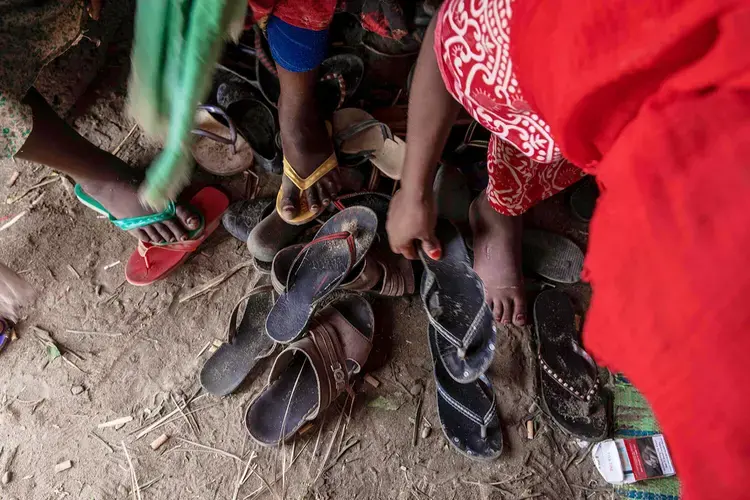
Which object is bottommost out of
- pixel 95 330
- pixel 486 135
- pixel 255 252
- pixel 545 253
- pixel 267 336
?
pixel 95 330

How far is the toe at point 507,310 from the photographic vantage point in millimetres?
1158

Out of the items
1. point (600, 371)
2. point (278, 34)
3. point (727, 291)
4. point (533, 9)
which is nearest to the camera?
point (727, 291)

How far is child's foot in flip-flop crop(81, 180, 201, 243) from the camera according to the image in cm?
119

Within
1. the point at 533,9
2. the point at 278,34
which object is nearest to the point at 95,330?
the point at 278,34

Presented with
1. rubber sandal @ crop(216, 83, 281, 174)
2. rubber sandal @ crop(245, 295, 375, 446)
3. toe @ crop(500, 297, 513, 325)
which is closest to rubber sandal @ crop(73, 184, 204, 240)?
rubber sandal @ crop(216, 83, 281, 174)

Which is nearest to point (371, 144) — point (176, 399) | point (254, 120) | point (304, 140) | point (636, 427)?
point (304, 140)

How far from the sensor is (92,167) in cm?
114

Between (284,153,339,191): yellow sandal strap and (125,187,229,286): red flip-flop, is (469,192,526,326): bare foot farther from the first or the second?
(125,187,229,286): red flip-flop

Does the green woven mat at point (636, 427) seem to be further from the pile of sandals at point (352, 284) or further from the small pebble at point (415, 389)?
the small pebble at point (415, 389)

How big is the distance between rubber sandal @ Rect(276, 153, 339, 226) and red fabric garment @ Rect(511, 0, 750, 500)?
3.00ft

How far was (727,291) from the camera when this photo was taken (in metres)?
0.25

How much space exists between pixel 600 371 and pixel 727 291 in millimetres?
1006

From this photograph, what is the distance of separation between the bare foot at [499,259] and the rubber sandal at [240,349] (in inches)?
21.8

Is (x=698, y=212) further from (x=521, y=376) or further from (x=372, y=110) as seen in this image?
(x=372, y=110)
